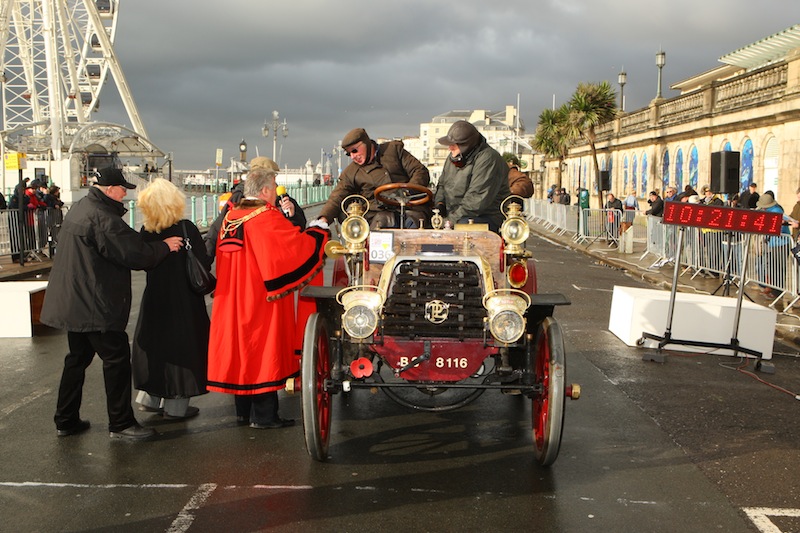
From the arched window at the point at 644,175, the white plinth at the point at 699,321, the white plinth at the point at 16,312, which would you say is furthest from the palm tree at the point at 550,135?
the white plinth at the point at 16,312

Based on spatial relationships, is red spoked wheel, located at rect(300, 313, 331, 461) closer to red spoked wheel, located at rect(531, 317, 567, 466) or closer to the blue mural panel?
red spoked wheel, located at rect(531, 317, 567, 466)

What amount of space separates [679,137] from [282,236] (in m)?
31.3

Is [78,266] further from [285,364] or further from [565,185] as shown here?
[565,185]

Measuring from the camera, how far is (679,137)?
1355 inches

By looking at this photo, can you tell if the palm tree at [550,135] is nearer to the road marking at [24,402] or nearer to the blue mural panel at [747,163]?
the blue mural panel at [747,163]

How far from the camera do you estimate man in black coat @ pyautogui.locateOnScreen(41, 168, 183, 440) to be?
5809 mm

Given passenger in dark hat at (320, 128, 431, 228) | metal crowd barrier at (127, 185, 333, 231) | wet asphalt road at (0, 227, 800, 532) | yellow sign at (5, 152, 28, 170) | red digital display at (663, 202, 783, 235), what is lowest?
wet asphalt road at (0, 227, 800, 532)

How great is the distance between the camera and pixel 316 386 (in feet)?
17.4

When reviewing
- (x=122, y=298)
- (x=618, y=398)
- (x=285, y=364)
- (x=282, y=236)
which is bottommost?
(x=618, y=398)

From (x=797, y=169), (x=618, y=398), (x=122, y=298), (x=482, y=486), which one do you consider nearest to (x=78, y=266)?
(x=122, y=298)

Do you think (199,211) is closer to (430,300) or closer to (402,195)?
(402,195)

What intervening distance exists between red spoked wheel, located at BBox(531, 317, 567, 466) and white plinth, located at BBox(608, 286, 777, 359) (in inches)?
177

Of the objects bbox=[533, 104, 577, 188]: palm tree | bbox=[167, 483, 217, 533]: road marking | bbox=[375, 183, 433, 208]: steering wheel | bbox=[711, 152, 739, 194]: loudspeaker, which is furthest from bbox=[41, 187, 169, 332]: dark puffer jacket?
bbox=[533, 104, 577, 188]: palm tree

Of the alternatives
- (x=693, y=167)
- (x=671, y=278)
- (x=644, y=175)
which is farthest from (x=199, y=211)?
(x=671, y=278)
